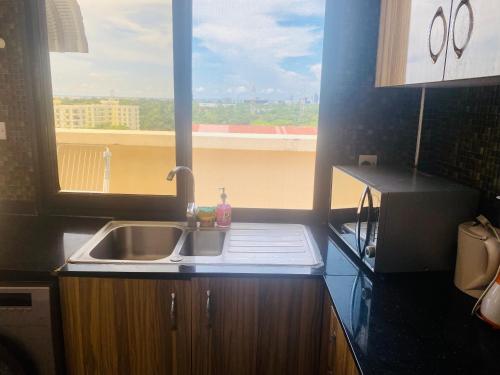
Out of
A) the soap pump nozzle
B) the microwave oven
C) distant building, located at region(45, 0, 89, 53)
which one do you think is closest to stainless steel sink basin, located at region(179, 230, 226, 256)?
the soap pump nozzle

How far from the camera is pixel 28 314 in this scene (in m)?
1.41

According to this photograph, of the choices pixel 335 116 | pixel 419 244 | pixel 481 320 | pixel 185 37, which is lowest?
pixel 481 320

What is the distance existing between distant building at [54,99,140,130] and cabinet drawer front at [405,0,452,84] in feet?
4.75

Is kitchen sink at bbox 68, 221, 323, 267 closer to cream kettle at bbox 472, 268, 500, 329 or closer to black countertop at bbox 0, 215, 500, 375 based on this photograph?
black countertop at bbox 0, 215, 500, 375

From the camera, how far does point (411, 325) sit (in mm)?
1080

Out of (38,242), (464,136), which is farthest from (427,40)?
(38,242)

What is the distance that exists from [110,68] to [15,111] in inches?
21.0

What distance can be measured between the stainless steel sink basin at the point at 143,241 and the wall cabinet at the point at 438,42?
1256 mm

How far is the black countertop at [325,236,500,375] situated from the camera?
915 millimetres

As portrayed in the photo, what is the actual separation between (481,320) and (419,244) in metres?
0.32

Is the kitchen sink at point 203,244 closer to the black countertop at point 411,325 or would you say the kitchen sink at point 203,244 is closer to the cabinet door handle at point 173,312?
the cabinet door handle at point 173,312

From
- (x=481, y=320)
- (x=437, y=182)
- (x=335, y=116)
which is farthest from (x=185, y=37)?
(x=481, y=320)

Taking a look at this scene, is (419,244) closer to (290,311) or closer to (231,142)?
(290,311)

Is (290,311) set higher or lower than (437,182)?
lower
